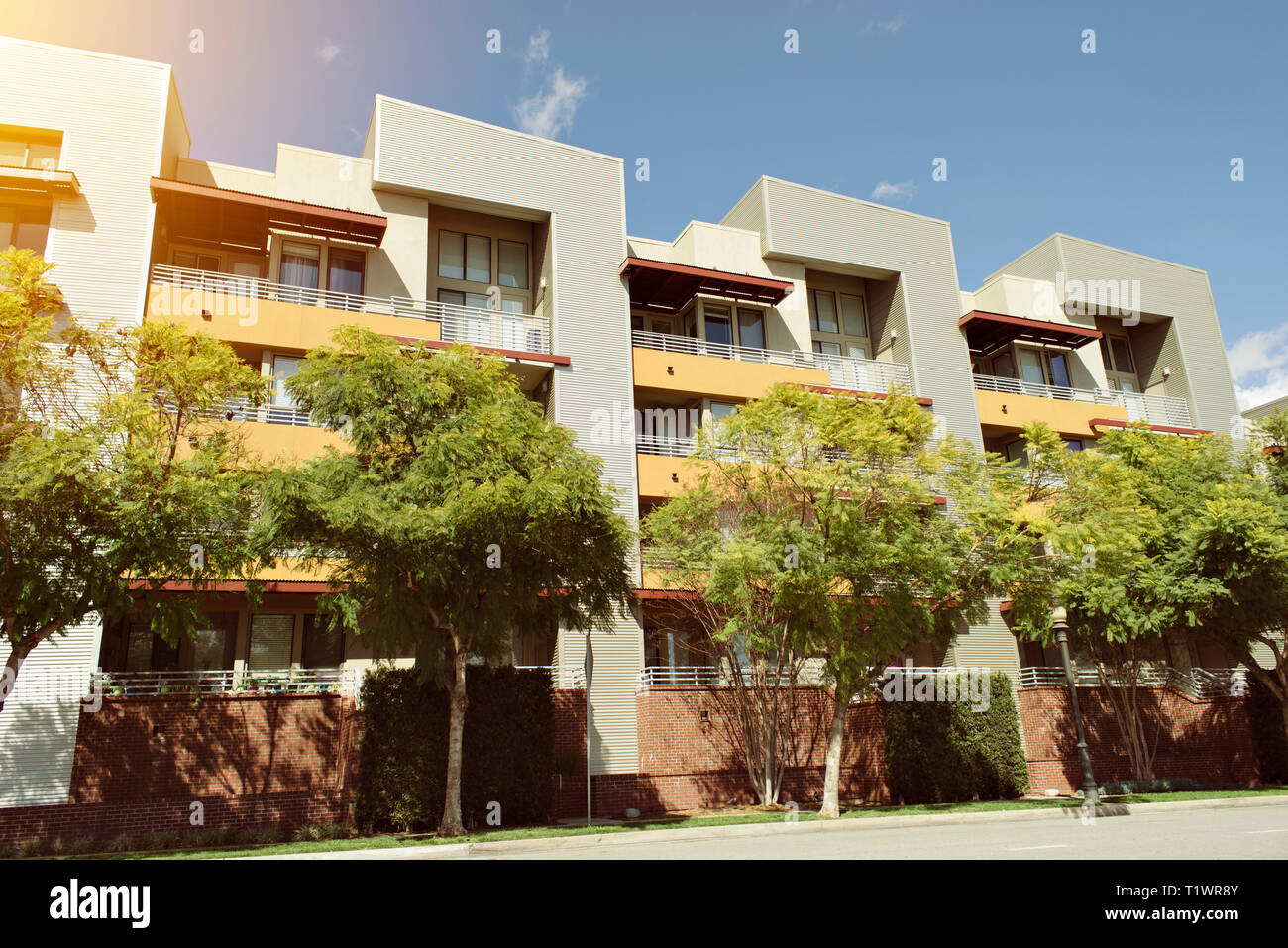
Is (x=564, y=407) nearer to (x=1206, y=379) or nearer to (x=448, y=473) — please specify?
(x=448, y=473)

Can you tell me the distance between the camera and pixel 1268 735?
2759cm

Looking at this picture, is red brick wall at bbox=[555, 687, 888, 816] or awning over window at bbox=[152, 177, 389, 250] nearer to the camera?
red brick wall at bbox=[555, 687, 888, 816]

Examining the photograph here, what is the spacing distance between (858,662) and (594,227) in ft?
52.0

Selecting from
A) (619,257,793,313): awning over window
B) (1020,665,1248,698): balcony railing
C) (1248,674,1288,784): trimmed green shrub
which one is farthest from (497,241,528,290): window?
(1248,674,1288,784): trimmed green shrub

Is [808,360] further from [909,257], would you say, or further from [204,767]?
[204,767]

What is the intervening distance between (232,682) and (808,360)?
19.8m

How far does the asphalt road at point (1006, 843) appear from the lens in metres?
11.1

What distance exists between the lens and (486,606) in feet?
53.7

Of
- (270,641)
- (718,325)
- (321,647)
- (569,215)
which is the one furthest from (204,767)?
(718,325)

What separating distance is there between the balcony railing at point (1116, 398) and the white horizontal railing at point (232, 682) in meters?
24.4

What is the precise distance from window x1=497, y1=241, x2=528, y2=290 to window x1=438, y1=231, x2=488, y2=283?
1.20 ft

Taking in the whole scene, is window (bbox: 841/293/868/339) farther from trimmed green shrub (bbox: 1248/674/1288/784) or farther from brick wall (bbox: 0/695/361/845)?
brick wall (bbox: 0/695/361/845)

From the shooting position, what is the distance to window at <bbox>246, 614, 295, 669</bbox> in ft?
74.1
